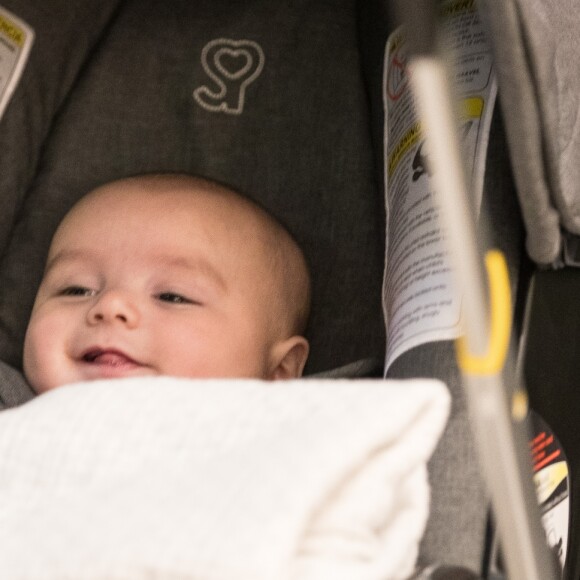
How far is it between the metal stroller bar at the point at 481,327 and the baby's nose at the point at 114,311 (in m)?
0.56

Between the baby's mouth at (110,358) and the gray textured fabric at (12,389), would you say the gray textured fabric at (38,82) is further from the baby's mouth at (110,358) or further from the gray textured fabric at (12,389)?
the baby's mouth at (110,358)

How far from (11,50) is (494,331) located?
0.94 meters

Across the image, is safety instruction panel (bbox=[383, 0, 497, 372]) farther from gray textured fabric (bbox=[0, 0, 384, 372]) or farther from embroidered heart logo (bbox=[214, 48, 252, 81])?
embroidered heart logo (bbox=[214, 48, 252, 81])

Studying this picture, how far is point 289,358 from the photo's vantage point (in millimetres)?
1338

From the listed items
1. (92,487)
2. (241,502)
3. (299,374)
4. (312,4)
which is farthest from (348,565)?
(312,4)

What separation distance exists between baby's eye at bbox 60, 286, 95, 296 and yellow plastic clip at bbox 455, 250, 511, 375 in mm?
686

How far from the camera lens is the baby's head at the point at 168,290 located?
3.77 feet

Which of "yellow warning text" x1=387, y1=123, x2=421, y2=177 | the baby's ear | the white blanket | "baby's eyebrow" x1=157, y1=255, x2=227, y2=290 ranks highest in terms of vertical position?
"yellow warning text" x1=387, y1=123, x2=421, y2=177

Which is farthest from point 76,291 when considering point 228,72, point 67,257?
point 228,72

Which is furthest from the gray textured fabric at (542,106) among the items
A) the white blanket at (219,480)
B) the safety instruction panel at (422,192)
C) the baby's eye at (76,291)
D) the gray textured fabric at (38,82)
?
the gray textured fabric at (38,82)

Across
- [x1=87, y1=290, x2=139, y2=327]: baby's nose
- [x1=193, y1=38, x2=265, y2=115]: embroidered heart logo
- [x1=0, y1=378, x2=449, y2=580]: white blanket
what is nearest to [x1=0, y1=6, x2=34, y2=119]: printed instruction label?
[x1=193, y1=38, x2=265, y2=115]: embroidered heart logo

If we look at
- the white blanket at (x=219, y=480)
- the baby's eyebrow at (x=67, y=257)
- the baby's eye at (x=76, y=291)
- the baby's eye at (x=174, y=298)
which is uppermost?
the baby's eyebrow at (x=67, y=257)

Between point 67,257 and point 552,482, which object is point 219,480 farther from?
point 67,257

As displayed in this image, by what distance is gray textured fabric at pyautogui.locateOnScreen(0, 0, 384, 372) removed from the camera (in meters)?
1.44
